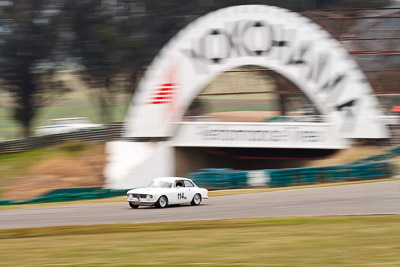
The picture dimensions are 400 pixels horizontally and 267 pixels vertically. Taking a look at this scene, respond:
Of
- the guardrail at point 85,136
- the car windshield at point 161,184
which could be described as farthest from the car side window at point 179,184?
the guardrail at point 85,136

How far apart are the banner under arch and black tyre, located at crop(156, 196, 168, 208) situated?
1347 centimetres

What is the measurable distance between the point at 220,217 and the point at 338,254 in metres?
6.18

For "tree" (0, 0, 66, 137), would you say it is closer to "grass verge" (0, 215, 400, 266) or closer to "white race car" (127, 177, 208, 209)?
"white race car" (127, 177, 208, 209)

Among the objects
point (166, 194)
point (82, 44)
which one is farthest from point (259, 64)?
point (82, 44)

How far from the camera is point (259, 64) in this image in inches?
1299

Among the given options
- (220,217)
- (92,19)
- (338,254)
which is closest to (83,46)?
(92,19)

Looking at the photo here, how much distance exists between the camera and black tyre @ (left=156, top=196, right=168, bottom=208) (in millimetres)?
19870

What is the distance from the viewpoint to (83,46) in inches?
2044

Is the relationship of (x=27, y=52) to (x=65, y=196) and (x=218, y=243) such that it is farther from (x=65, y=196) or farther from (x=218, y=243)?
(x=218, y=243)

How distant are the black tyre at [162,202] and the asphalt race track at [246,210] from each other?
0.84ft

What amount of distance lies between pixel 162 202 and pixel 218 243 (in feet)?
26.9

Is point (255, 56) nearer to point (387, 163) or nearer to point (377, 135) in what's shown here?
point (377, 135)

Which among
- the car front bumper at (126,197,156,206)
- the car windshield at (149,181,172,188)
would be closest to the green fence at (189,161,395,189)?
the car windshield at (149,181,172,188)

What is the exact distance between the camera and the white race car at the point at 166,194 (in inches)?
779
